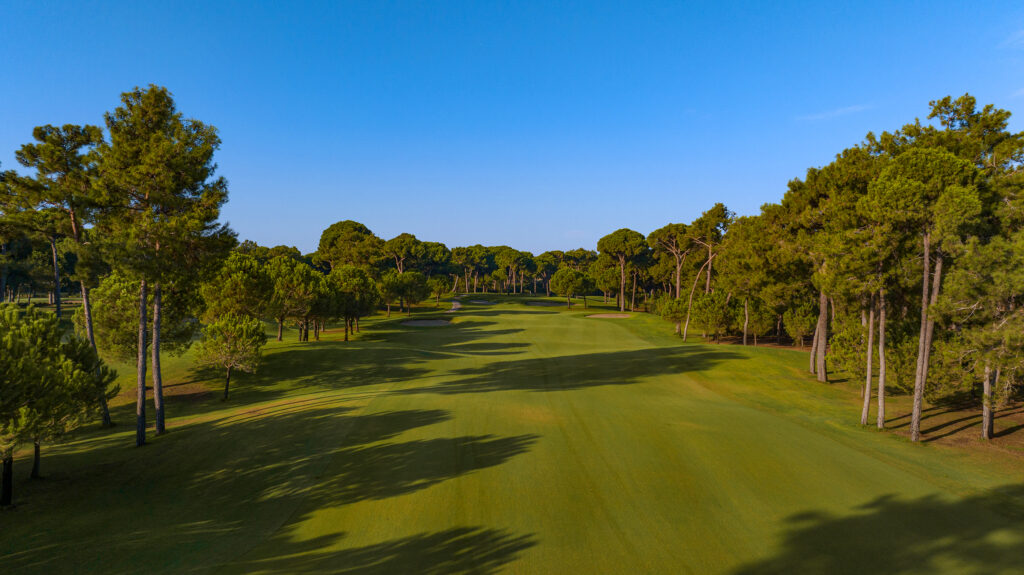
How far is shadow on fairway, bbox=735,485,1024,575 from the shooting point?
9.84 meters

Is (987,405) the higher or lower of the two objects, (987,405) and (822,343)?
the lower

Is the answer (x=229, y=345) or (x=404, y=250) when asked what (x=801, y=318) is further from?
(x=404, y=250)

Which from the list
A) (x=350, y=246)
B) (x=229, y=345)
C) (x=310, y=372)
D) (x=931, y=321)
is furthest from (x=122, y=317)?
(x=350, y=246)

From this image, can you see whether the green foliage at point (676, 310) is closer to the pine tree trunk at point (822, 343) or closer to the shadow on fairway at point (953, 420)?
the pine tree trunk at point (822, 343)

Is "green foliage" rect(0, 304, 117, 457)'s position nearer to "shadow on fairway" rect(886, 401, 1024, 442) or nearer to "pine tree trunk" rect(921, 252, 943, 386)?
"pine tree trunk" rect(921, 252, 943, 386)

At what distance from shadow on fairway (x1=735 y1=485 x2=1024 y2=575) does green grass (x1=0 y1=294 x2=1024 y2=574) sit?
56 mm

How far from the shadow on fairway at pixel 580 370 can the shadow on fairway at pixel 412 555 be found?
16.4 meters

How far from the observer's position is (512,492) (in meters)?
12.6

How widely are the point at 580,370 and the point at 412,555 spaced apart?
88.0 ft

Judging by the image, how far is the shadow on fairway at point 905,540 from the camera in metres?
9.84

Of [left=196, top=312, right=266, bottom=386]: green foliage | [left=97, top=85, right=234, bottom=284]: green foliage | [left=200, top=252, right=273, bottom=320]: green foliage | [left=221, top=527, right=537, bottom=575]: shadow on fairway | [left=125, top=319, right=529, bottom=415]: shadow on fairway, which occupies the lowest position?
[left=125, top=319, right=529, bottom=415]: shadow on fairway

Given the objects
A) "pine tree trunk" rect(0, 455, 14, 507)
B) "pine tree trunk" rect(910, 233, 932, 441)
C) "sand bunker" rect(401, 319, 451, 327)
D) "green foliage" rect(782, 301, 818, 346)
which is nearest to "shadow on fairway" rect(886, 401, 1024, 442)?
"pine tree trunk" rect(910, 233, 932, 441)

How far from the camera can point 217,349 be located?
2736 centimetres

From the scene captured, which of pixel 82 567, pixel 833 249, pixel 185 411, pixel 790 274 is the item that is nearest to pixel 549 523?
pixel 82 567
